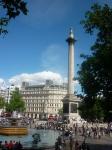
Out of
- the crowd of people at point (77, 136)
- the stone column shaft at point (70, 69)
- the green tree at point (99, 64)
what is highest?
the stone column shaft at point (70, 69)

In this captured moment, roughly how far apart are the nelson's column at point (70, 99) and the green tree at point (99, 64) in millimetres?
52559

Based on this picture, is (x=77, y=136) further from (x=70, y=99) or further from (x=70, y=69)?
(x=70, y=69)

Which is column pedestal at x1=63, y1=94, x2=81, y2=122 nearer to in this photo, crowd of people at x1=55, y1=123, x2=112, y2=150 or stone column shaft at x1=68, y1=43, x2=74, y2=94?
stone column shaft at x1=68, y1=43, x2=74, y2=94

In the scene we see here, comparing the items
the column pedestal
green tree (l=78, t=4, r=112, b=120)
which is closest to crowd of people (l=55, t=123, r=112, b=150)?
green tree (l=78, t=4, r=112, b=120)

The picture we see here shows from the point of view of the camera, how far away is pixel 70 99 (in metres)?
104

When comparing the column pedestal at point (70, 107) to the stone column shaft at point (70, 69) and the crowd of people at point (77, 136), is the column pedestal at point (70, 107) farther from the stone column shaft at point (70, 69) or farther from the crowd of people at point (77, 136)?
the crowd of people at point (77, 136)

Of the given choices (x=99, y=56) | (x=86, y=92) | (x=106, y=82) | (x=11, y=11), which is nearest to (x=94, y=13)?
(x=99, y=56)

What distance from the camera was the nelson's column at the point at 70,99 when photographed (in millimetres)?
103812

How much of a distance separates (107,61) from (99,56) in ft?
9.56

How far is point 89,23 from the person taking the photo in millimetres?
38406

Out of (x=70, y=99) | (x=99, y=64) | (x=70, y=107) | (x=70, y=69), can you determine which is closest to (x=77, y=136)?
(x=99, y=64)

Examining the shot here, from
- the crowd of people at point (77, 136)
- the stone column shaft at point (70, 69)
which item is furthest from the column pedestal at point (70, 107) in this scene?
the crowd of people at point (77, 136)

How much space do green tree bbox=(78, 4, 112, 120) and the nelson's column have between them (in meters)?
52.6

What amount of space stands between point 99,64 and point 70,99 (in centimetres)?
6270
